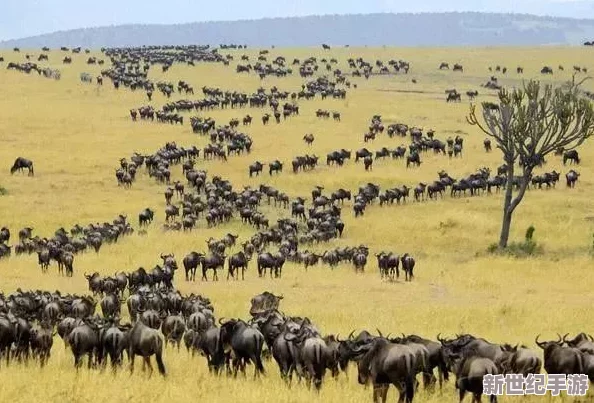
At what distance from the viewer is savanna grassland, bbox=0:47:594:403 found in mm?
15273

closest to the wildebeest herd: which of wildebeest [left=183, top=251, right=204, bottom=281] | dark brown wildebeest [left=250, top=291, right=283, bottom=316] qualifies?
dark brown wildebeest [left=250, top=291, right=283, bottom=316]

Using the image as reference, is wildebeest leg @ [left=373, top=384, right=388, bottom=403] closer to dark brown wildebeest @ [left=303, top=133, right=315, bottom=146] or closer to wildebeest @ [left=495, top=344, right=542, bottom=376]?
wildebeest @ [left=495, top=344, right=542, bottom=376]

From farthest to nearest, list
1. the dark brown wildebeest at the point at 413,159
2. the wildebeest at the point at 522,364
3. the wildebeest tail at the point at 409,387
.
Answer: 1. the dark brown wildebeest at the point at 413,159
2. the wildebeest at the point at 522,364
3. the wildebeest tail at the point at 409,387

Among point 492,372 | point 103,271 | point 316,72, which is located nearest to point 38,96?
point 316,72

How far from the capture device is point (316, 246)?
3647 centimetres

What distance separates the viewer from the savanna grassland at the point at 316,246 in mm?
15273

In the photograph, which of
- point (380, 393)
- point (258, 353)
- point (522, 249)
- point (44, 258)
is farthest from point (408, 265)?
point (380, 393)

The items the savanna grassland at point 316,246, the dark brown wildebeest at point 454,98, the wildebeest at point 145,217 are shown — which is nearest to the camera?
the savanna grassland at point 316,246

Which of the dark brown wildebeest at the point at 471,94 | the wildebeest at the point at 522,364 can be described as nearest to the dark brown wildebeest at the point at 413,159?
the dark brown wildebeest at the point at 471,94

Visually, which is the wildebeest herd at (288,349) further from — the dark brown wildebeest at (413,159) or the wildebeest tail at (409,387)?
the dark brown wildebeest at (413,159)

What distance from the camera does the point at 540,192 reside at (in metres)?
48.3

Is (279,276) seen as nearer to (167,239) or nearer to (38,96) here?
(167,239)

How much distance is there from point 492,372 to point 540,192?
1440 inches

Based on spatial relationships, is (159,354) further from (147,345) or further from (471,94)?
(471,94)
